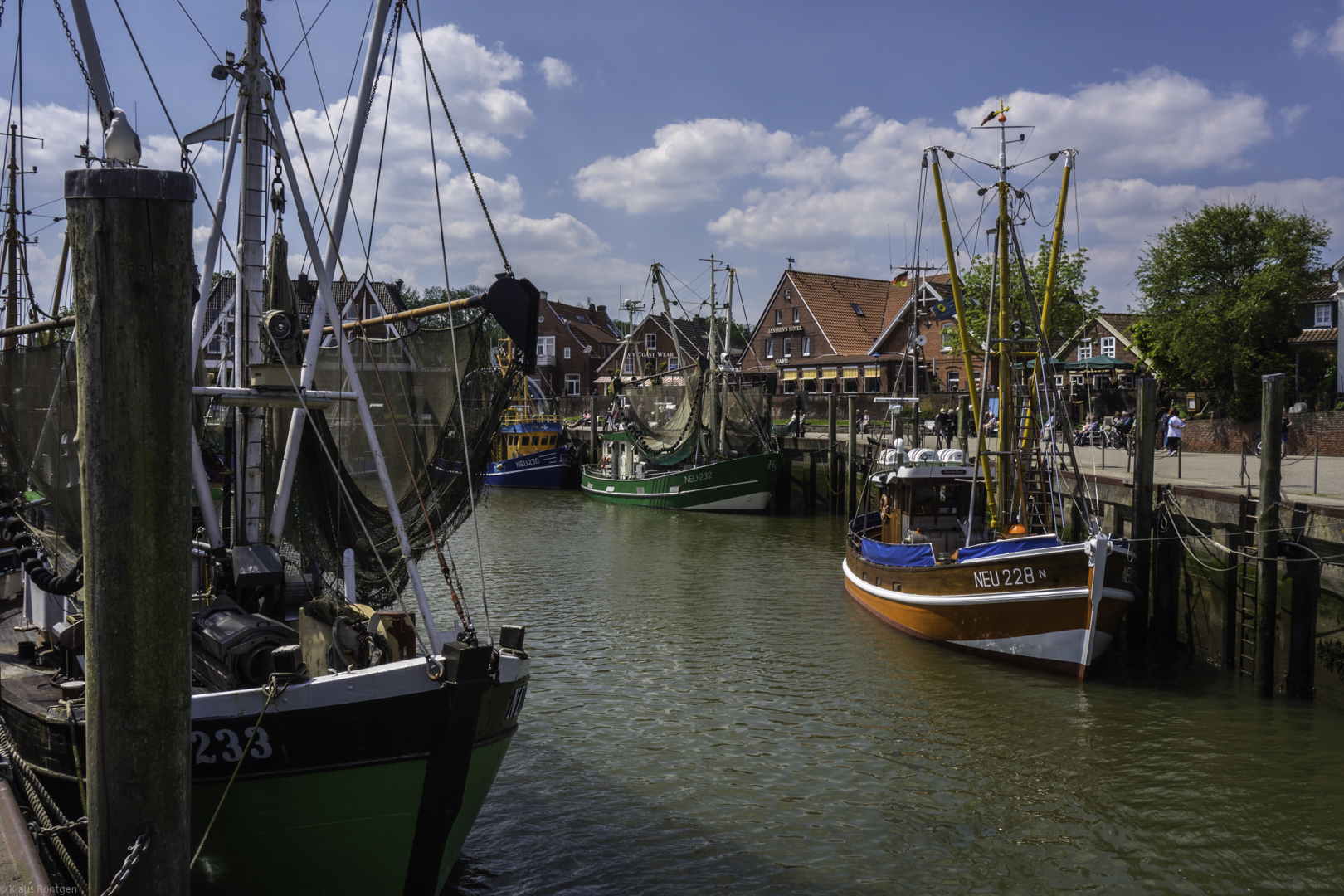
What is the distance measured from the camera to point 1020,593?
13617 mm

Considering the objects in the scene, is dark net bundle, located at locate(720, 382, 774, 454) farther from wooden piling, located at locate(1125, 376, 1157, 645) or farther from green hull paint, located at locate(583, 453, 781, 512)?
wooden piling, located at locate(1125, 376, 1157, 645)

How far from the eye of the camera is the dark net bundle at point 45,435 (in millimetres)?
8180

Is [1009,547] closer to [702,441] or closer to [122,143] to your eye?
[122,143]

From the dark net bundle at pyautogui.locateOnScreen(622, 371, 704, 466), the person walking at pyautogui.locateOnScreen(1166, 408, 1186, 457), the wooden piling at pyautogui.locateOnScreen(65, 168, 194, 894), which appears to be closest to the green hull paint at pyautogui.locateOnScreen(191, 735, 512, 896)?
the wooden piling at pyautogui.locateOnScreen(65, 168, 194, 894)

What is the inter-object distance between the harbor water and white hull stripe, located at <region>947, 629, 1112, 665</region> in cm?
31

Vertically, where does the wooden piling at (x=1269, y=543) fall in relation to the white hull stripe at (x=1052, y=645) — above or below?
above

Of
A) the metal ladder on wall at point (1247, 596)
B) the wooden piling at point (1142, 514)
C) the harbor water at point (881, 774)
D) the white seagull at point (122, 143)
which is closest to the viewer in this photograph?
the white seagull at point (122, 143)

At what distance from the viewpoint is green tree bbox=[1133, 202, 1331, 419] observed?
114ft

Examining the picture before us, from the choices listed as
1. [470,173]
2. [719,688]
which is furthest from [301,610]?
[719,688]

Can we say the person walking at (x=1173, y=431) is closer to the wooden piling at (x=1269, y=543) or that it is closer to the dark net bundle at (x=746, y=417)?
the dark net bundle at (x=746, y=417)

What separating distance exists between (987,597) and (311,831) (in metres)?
10.4

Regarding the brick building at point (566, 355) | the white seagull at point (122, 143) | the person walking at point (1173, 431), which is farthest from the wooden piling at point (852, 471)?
the brick building at point (566, 355)

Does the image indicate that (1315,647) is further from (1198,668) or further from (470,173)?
(470,173)

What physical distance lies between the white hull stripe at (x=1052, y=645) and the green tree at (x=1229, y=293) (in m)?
23.9
